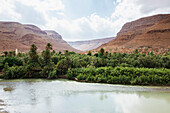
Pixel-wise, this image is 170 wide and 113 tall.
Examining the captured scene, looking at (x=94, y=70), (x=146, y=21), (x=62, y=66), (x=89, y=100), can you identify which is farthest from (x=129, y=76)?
(x=146, y=21)

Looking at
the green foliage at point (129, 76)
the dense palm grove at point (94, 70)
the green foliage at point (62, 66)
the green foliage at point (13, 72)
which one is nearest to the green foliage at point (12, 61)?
the dense palm grove at point (94, 70)

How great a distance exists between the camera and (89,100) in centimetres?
1211

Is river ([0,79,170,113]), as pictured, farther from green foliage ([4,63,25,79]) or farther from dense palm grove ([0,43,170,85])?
green foliage ([4,63,25,79])

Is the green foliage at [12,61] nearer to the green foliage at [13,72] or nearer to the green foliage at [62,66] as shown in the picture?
the green foliage at [13,72]

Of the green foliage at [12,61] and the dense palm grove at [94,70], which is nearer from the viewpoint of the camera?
the dense palm grove at [94,70]

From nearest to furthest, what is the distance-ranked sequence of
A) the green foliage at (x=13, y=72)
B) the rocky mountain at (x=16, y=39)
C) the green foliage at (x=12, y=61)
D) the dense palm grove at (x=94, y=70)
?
1. the dense palm grove at (x=94, y=70)
2. the green foliage at (x=13, y=72)
3. the green foliage at (x=12, y=61)
4. the rocky mountain at (x=16, y=39)

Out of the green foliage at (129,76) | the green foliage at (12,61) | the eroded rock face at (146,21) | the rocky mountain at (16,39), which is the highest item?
the eroded rock face at (146,21)

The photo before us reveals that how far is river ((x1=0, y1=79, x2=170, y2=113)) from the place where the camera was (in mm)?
10166

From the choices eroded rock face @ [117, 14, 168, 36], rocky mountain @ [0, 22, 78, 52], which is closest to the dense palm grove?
rocky mountain @ [0, 22, 78, 52]

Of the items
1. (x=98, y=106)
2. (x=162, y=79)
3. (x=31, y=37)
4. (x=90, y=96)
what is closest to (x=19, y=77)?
(x=90, y=96)

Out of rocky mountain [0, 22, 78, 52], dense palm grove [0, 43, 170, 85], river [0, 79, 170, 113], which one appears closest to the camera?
river [0, 79, 170, 113]

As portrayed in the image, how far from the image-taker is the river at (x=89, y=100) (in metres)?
10.2

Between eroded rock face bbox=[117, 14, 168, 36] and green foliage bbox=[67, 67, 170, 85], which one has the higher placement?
eroded rock face bbox=[117, 14, 168, 36]

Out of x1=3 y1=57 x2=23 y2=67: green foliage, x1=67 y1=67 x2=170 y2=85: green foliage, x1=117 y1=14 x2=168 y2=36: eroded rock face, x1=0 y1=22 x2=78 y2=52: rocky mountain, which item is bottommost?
x1=67 y1=67 x2=170 y2=85: green foliage
